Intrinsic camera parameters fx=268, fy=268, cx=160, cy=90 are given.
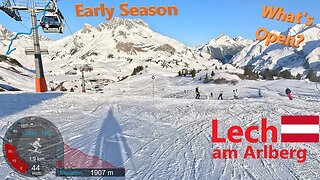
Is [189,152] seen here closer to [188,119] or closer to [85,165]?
[85,165]

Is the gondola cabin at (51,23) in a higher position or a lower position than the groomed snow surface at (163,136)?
higher

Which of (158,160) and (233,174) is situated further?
(158,160)

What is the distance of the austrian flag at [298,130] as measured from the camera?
963cm

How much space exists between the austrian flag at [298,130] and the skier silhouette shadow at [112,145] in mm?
5723

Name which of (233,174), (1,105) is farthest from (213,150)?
(1,105)

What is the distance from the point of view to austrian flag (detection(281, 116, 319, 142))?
9.63 m

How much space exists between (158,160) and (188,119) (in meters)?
6.07

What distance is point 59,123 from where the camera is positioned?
1149 cm

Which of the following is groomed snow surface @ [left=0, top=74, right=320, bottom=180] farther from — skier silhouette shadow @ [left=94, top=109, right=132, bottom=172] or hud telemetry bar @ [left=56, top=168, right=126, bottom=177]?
hud telemetry bar @ [left=56, top=168, right=126, bottom=177]
